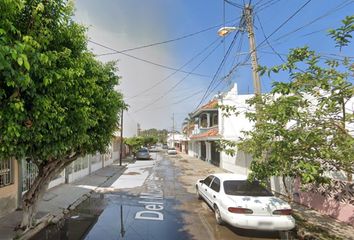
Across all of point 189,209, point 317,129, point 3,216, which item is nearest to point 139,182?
point 189,209

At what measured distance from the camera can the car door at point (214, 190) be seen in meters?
9.32

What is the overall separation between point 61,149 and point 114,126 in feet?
8.99

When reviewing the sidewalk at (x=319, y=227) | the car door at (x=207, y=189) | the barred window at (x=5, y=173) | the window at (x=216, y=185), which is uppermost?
the barred window at (x=5, y=173)

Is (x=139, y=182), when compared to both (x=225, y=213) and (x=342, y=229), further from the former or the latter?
(x=342, y=229)

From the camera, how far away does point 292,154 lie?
5.93m

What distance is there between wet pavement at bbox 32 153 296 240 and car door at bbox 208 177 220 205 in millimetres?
693

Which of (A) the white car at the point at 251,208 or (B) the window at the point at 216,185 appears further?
(B) the window at the point at 216,185

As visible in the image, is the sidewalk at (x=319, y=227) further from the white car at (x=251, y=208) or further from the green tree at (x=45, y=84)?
the green tree at (x=45, y=84)

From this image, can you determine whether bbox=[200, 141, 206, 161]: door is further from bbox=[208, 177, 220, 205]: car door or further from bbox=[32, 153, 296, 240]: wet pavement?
bbox=[208, 177, 220, 205]: car door

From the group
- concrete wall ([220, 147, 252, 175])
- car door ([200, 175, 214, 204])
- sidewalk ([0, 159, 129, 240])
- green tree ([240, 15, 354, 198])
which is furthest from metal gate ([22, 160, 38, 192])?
concrete wall ([220, 147, 252, 175])

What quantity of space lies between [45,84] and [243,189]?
6.55 metres

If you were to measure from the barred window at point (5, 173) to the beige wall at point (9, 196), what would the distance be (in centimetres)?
14

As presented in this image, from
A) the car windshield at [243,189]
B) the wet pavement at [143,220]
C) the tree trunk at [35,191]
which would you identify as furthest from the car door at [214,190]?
the tree trunk at [35,191]

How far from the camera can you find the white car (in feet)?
25.3
